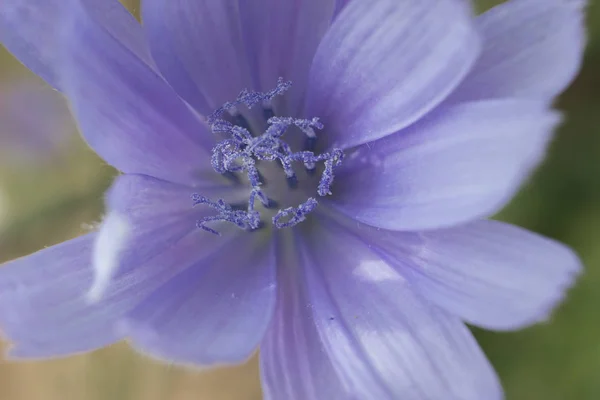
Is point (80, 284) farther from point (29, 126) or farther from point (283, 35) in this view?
point (29, 126)

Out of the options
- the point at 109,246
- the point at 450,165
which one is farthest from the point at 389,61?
the point at 109,246

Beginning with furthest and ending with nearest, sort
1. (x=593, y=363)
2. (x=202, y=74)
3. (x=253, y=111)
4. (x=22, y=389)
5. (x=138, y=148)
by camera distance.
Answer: (x=22, y=389) < (x=593, y=363) < (x=253, y=111) < (x=202, y=74) < (x=138, y=148)

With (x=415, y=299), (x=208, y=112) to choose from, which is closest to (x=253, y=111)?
(x=208, y=112)

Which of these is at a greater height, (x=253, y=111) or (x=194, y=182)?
(x=253, y=111)

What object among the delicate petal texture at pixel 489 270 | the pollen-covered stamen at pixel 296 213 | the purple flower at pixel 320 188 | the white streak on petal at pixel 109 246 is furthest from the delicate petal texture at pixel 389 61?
the white streak on petal at pixel 109 246

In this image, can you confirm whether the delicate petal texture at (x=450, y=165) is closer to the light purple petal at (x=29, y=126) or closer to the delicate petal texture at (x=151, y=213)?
the delicate petal texture at (x=151, y=213)

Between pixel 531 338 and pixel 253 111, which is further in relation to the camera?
pixel 531 338

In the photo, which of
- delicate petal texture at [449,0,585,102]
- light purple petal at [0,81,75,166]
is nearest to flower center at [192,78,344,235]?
delicate petal texture at [449,0,585,102]

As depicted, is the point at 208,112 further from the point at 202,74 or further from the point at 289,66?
the point at 289,66
